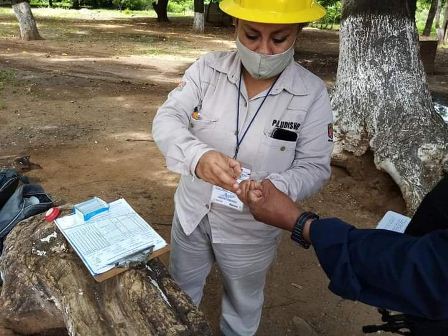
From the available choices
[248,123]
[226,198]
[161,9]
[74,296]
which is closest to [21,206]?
[74,296]

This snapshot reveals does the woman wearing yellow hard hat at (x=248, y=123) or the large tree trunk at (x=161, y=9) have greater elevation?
the woman wearing yellow hard hat at (x=248, y=123)

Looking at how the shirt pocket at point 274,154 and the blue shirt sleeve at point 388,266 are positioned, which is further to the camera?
the shirt pocket at point 274,154

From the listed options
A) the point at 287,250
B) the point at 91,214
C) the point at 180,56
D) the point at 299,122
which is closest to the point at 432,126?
the point at 287,250

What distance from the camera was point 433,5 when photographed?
62.2 ft

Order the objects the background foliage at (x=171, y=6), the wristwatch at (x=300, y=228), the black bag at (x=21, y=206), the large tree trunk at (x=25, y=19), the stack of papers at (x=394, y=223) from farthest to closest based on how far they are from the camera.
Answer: the background foliage at (x=171, y=6)
the large tree trunk at (x=25, y=19)
the black bag at (x=21, y=206)
the stack of papers at (x=394, y=223)
the wristwatch at (x=300, y=228)

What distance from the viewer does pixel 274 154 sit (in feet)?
6.28

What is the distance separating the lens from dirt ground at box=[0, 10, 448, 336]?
315 cm

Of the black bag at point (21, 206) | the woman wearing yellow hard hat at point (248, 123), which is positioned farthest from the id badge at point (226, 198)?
the black bag at point (21, 206)

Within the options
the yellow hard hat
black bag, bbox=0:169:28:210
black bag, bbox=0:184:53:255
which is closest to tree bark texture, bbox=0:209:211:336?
black bag, bbox=0:184:53:255

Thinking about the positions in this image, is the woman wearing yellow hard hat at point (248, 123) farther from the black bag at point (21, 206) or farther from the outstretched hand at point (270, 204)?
the black bag at point (21, 206)

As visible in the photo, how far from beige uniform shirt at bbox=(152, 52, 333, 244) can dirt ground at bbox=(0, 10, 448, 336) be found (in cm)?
143

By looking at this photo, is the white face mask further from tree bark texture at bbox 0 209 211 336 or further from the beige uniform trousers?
tree bark texture at bbox 0 209 211 336

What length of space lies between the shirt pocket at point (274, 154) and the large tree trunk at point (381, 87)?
249cm

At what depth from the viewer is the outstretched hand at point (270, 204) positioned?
1527mm
